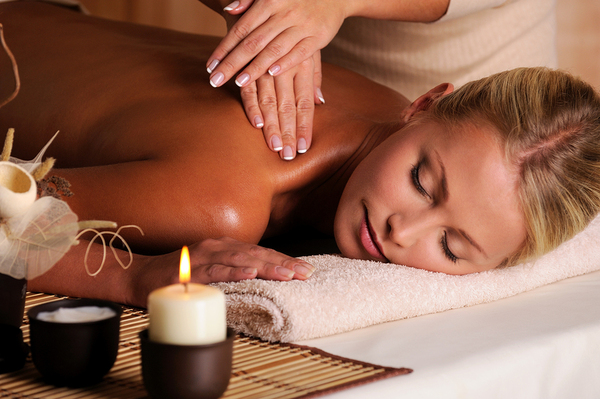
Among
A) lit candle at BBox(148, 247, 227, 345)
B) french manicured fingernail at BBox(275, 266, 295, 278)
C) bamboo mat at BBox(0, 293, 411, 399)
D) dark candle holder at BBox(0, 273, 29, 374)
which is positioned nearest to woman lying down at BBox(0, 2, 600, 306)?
french manicured fingernail at BBox(275, 266, 295, 278)

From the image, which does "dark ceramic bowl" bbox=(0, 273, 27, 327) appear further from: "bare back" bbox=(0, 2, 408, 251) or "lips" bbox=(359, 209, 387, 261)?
"lips" bbox=(359, 209, 387, 261)

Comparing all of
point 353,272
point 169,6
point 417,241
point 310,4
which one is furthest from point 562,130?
point 169,6

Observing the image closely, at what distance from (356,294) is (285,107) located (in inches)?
20.2

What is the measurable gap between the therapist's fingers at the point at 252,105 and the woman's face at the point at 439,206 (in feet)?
0.83

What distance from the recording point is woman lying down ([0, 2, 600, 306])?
3.35 ft

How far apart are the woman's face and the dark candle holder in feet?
2.08

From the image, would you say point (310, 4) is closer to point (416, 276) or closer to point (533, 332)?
point (416, 276)

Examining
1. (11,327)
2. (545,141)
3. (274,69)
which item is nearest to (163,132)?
(274,69)

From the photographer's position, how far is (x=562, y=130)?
45.8 inches

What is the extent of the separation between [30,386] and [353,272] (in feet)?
1.73

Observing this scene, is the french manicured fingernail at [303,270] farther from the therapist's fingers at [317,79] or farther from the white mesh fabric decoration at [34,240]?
the therapist's fingers at [317,79]

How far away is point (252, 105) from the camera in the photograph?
1.29 metres

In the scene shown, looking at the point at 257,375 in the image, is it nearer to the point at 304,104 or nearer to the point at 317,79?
the point at 304,104

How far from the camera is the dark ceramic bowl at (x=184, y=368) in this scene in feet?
1.84
